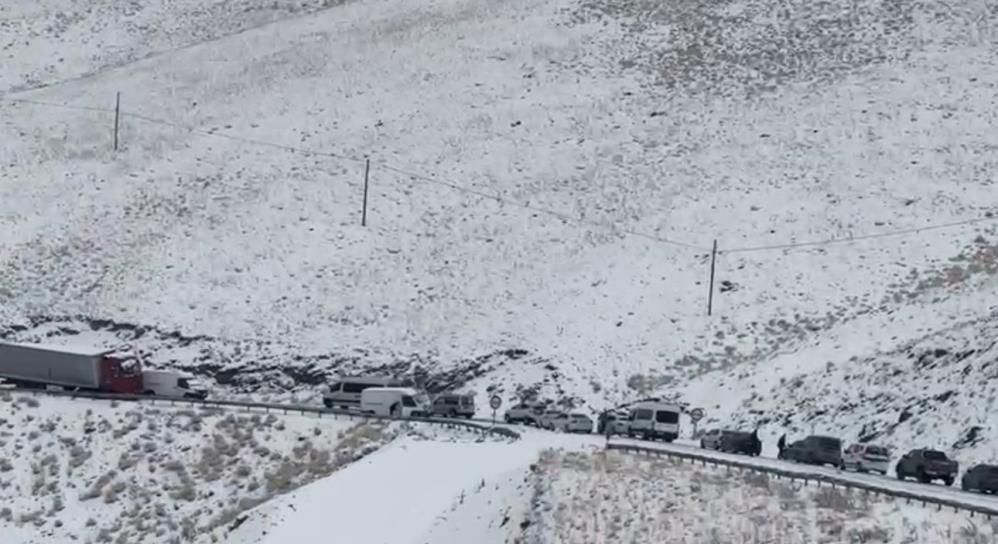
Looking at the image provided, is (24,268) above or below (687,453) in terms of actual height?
above

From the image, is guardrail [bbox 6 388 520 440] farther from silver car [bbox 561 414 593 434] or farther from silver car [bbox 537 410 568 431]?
silver car [bbox 561 414 593 434]

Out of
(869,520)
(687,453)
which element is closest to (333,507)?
(687,453)

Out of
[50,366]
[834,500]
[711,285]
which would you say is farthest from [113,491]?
[711,285]

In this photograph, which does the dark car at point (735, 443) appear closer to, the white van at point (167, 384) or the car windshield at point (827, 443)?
the car windshield at point (827, 443)

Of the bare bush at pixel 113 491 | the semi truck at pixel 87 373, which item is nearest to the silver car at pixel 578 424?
the semi truck at pixel 87 373

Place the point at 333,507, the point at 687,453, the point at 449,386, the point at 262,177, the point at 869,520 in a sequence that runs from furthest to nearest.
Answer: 1. the point at 262,177
2. the point at 449,386
3. the point at 687,453
4. the point at 333,507
5. the point at 869,520

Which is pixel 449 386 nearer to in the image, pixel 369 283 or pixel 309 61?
pixel 369 283
